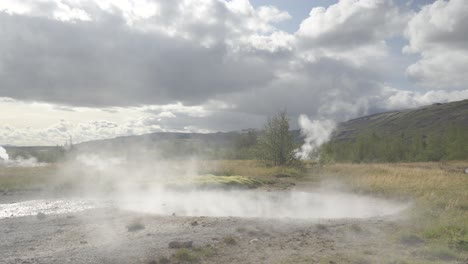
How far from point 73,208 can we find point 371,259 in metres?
Answer: 15.1

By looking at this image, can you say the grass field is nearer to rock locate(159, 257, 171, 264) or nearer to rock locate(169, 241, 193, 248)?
rock locate(169, 241, 193, 248)

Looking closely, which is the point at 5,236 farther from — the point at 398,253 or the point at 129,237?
the point at 398,253

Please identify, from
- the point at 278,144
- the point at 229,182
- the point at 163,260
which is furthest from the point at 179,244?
the point at 278,144

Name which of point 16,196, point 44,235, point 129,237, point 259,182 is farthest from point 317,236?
point 16,196

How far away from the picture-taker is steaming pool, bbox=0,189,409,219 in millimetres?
17688

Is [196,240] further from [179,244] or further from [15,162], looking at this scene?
[15,162]

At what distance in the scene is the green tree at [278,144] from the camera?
45.1m

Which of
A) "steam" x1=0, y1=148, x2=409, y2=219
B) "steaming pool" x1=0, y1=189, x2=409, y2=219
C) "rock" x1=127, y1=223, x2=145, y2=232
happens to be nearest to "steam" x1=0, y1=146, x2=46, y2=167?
"steam" x1=0, y1=148, x2=409, y2=219

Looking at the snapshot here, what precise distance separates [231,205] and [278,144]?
25.8 m

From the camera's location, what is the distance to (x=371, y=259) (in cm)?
1015

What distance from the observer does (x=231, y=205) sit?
20.0 meters

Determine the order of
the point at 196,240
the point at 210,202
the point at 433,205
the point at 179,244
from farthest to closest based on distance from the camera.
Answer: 1. the point at 210,202
2. the point at 433,205
3. the point at 196,240
4. the point at 179,244

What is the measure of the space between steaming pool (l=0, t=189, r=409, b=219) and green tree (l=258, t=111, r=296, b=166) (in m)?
19.5

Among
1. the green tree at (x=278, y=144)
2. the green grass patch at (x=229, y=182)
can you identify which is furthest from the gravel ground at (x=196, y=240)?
the green tree at (x=278, y=144)
